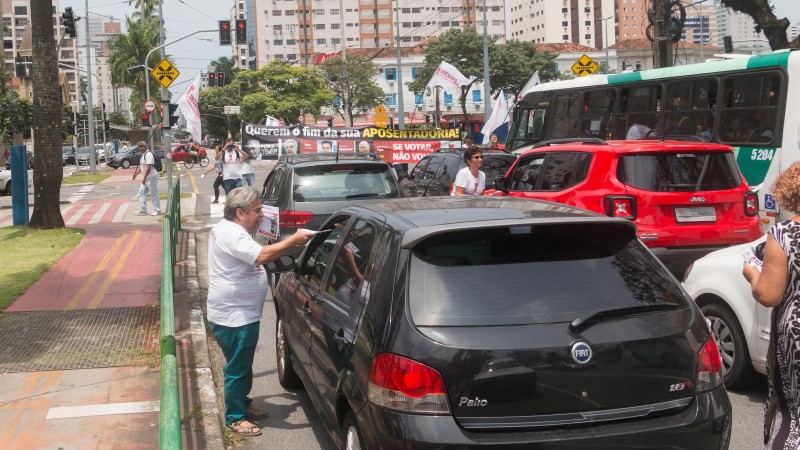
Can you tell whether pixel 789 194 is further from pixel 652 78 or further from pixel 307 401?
pixel 652 78

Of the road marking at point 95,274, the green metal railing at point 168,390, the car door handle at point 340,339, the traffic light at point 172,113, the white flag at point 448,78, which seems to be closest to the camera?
the green metal railing at point 168,390

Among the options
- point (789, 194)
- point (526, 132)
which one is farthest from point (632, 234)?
point (526, 132)

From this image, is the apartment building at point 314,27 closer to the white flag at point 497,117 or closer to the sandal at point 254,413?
the white flag at point 497,117

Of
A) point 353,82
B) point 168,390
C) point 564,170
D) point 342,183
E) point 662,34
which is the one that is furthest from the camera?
point 353,82

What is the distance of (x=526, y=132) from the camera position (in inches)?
855

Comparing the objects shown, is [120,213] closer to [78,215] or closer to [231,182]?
[78,215]

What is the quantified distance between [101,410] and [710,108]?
12.1 meters

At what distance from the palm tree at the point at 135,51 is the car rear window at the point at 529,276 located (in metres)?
71.2

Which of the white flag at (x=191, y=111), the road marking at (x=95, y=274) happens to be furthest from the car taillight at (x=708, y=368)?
the white flag at (x=191, y=111)

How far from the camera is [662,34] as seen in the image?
2081cm

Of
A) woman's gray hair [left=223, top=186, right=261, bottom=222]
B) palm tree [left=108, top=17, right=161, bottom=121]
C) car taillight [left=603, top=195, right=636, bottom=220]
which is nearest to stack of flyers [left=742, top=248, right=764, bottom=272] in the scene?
woman's gray hair [left=223, top=186, right=261, bottom=222]

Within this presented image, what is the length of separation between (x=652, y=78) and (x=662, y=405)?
13.8 meters

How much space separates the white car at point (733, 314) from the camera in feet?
19.6

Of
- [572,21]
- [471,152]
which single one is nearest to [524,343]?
[471,152]
